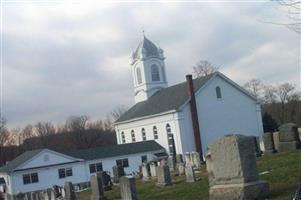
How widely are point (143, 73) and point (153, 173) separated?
30626mm

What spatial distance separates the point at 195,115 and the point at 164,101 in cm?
608

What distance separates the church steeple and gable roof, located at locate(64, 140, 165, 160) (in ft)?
32.1

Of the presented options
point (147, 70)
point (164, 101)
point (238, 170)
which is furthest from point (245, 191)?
point (147, 70)

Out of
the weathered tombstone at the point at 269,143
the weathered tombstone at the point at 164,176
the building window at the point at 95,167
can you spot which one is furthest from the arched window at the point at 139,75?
the weathered tombstone at the point at 164,176

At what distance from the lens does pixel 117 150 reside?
5106 centimetres

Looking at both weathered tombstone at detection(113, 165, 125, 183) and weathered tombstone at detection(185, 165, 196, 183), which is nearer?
weathered tombstone at detection(185, 165, 196, 183)

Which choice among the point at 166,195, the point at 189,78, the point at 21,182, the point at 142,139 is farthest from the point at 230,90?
the point at 166,195

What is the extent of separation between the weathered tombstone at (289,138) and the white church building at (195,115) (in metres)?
18.3

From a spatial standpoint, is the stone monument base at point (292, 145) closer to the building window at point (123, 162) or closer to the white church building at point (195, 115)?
the white church building at point (195, 115)

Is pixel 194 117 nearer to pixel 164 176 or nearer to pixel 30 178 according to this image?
pixel 30 178

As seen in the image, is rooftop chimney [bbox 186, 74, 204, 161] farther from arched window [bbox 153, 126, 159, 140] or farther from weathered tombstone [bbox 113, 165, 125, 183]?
weathered tombstone [bbox 113, 165, 125, 183]

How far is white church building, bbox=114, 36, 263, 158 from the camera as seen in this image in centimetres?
4803

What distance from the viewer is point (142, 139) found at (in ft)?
183

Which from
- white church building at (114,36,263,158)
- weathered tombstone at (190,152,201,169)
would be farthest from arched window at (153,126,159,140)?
weathered tombstone at (190,152,201,169)
